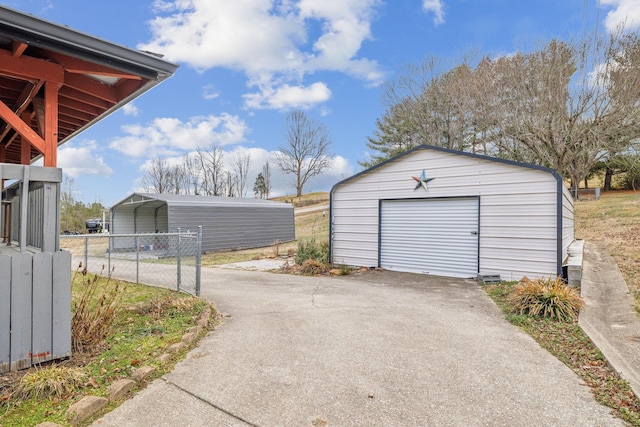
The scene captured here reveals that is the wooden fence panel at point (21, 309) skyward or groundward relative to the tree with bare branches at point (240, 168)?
groundward

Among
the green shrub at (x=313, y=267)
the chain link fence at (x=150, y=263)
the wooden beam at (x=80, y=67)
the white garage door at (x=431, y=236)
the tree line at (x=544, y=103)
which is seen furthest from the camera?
the tree line at (x=544, y=103)

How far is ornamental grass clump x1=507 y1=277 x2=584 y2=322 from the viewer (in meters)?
4.96

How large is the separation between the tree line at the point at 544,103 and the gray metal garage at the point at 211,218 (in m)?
12.2

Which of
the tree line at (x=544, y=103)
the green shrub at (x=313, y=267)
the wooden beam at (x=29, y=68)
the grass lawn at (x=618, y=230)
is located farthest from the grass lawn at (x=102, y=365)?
the tree line at (x=544, y=103)

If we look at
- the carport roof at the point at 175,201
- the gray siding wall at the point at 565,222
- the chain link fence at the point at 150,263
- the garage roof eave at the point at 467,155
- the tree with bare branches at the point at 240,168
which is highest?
the tree with bare branches at the point at 240,168

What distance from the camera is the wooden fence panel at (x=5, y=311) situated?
9.58ft

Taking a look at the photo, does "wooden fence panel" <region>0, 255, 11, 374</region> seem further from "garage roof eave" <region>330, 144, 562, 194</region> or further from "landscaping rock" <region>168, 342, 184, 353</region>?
"garage roof eave" <region>330, 144, 562, 194</region>

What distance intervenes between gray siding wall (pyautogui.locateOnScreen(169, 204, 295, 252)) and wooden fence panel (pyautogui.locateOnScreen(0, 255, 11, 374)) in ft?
40.3

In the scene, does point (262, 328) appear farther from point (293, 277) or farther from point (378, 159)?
point (378, 159)

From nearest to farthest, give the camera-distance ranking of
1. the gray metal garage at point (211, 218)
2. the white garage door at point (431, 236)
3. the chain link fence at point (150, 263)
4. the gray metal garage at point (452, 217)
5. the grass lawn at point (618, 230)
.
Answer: the chain link fence at point (150, 263) < the grass lawn at point (618, 230) < the gray metal garage at point (452, 217) < the white garage door at point (431, 236) < the gray metal garage at point (211, 218)

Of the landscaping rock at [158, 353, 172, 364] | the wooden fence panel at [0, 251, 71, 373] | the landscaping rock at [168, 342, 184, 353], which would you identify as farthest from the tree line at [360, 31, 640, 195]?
the wooden fence panel at [0, 251, 71, 373]

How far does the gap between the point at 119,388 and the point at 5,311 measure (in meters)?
1.25

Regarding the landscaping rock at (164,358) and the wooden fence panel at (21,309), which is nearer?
the wooden fence panel at (21,309)

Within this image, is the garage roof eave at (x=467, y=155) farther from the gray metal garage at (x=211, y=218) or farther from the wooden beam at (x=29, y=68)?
the gray metal garage at (x=211, y=218)
